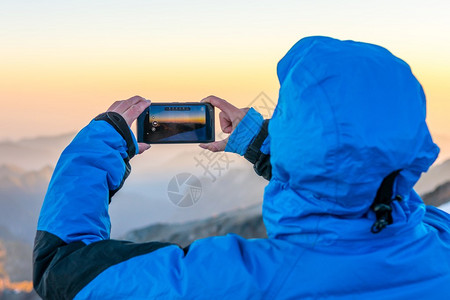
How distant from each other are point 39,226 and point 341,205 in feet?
2.19

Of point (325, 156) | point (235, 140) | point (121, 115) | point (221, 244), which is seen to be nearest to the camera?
point (325, 156)

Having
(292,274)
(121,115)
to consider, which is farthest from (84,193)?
(292,274)

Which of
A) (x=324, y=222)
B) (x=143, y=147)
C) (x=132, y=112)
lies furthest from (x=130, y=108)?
(x=324, y=222)

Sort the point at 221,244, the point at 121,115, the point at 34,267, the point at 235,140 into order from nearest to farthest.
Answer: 1. the point at 221,244
2. the point at 34,267
3. the point at 121,115
4. the point at 235,140

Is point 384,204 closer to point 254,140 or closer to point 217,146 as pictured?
point 254,140

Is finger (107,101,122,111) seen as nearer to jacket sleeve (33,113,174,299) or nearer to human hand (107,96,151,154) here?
human hand (107,96,151,154)

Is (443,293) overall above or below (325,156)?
below

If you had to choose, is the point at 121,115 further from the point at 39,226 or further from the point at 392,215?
the point at 392,215

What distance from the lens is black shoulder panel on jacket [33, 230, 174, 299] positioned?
3.14 feet

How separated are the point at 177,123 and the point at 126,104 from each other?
0.28 metres

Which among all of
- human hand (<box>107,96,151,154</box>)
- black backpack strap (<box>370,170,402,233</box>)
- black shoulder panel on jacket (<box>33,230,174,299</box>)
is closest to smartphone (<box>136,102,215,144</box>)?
human hand (<box>107,96,151,154</box>)

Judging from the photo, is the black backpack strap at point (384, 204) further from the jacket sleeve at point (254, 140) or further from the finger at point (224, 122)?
the finger at point (224, 122)

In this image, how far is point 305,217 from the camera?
900 millimetres

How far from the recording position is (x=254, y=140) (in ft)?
4.80
